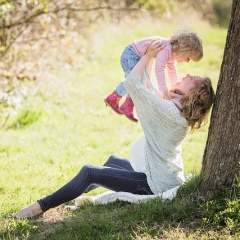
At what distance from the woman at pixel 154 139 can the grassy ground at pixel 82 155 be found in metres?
0.18

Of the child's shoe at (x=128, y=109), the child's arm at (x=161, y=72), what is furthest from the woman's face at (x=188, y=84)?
the child's shoe at (x=128, y=109)

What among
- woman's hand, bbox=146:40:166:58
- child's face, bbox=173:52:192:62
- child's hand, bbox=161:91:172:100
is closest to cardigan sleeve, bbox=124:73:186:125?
child's hand, bbox=161:91:172:100

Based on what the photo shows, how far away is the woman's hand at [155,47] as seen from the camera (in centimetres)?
421

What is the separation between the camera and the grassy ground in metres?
3.68

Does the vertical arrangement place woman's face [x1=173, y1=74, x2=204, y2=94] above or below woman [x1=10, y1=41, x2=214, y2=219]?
above

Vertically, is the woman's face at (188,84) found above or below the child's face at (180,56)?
below

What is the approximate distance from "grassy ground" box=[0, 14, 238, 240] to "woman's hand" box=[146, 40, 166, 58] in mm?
943

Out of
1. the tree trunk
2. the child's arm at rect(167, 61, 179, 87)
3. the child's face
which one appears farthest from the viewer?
the child's arm at rect(167, 61, 179, 87)

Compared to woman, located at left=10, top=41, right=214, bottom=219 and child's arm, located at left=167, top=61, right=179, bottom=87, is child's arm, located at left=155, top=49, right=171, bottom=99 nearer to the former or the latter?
woman, located at left=10, top=41, right=214, bottom=219

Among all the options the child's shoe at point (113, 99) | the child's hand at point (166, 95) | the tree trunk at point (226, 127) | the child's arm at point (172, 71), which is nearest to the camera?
the tree trunk at point (226, 127)

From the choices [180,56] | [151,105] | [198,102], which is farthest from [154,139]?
[180,56]

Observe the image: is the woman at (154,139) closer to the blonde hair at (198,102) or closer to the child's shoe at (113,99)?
the blonde hair at (198,102)

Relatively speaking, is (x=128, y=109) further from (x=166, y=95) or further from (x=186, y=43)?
(x=186, y=43)

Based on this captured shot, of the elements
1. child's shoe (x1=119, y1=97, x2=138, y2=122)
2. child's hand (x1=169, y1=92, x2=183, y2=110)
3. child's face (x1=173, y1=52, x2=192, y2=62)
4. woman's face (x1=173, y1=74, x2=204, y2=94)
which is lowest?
child's shoe (x1=119, y1=97, x2=138, y2=122)
